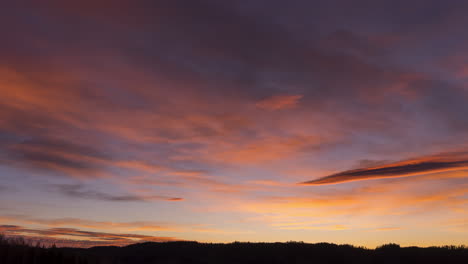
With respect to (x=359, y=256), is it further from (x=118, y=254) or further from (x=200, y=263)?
(x=118, y=254)

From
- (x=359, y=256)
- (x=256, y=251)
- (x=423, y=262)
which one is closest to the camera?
(x=423, y=262)

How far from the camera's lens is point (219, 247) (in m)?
37.5

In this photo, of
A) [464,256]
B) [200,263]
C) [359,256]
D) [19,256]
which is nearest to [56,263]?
[19,256]

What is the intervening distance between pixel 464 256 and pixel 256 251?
15290mm

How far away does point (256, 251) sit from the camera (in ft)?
114

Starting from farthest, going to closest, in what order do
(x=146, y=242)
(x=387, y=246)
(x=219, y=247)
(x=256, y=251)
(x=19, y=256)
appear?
(x=146, y=242) < (x=219, y=247) < (x=256, y=251) < (x=387, y=246) < (x=19, y=256)

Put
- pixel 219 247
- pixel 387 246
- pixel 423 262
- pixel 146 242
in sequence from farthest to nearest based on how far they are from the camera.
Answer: pixel 146 242 → pixel 219 247 → pixel 387 246 → pixel 423 262

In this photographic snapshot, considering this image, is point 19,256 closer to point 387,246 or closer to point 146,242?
point 387,246

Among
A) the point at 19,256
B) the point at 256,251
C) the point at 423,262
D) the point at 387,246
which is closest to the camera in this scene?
the point at 19,256

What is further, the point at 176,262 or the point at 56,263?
the point at 176,262

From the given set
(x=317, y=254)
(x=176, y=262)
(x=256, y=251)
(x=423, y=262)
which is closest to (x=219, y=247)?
(x=256, y=251)

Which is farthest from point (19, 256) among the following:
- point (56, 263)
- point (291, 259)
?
point (291, 259)

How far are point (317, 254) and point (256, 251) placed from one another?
516 cm

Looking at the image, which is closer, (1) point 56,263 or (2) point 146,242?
(1) point 56,263
